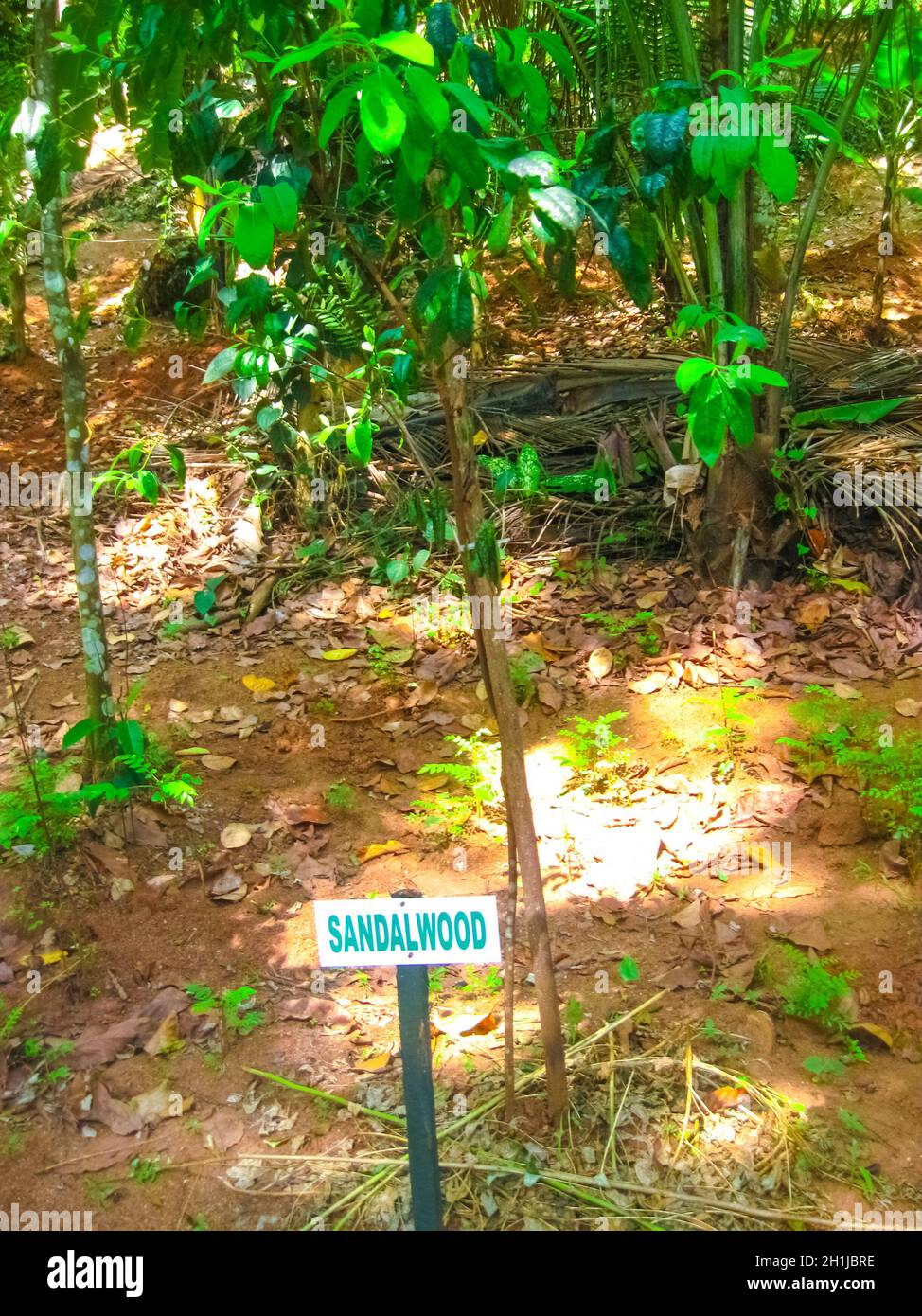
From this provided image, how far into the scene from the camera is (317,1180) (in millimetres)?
2590

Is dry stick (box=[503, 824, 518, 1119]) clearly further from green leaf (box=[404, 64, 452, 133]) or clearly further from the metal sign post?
green leaf (box=[404, 64, 452, 133])

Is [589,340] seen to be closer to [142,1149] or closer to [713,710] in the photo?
[713,710]

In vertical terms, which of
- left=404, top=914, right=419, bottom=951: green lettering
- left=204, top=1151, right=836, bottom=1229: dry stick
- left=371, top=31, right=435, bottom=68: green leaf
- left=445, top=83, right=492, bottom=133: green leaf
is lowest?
left=204, top=1151, right=836, bottom=1229: dry stick

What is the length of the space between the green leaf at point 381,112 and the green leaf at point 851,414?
423 cm

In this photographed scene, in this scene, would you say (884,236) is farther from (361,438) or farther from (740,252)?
(361,438)

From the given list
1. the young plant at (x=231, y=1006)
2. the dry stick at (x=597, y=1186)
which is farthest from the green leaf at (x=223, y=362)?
the dry stick at (x=597, y=1186)

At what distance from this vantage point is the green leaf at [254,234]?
1720mm

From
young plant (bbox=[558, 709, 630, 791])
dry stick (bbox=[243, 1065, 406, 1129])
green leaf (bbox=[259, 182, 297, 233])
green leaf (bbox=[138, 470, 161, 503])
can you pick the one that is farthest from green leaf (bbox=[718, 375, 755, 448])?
green leaf (bbox=[138, 470, 161, 503])

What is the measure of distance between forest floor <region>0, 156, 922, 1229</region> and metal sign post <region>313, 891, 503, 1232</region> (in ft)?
2.10

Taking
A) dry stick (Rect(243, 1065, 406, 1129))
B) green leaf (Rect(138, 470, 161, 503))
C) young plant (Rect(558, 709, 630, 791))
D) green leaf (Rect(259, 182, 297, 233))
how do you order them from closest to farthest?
green leaf (Rect(259, 182, 297, 233)) < dry stick (Rect(243, 1065, 406, 1129)) < green leaf (Rect(138, 470, 161, 503)) < young plant (Rect(558, 709, 630, 791))

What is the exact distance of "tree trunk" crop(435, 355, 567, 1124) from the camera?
91.2 inches

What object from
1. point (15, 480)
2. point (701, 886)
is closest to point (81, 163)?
point (701, 886)

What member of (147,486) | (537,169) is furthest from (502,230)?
(147,486)

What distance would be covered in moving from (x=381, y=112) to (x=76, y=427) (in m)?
2.35
